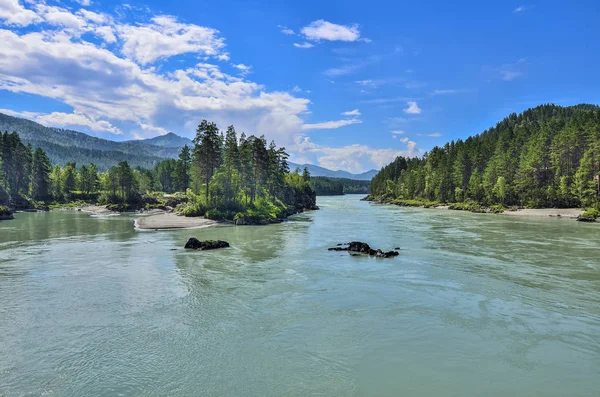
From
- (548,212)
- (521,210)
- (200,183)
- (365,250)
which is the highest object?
(200,183)

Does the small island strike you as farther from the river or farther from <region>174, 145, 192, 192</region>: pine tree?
<region>174, 145, 192, 192</region>: pine tree

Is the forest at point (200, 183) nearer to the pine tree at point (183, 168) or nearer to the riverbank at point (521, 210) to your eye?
the pine tree at point (183, 168)

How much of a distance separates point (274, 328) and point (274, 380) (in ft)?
14.8

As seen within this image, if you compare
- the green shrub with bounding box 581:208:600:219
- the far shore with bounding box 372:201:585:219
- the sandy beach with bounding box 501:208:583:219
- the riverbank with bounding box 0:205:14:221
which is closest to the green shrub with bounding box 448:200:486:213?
the far shore with bounding box 372:201:585:219

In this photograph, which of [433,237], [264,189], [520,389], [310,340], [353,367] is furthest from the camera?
[264,189]

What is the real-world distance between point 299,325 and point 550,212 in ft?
299

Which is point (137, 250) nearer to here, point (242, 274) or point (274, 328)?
point (242, 274)

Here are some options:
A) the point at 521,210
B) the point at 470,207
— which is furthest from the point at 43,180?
the point at 521,210

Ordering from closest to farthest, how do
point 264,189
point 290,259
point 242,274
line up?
point 242,274, point 290,259, point 264,189

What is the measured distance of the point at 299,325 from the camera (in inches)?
681

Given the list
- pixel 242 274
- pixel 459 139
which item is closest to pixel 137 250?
pixel 242 274

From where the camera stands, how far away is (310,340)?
15.6 metres

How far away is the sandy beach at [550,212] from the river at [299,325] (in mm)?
55946

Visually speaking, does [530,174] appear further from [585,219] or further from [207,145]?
[207,145]
